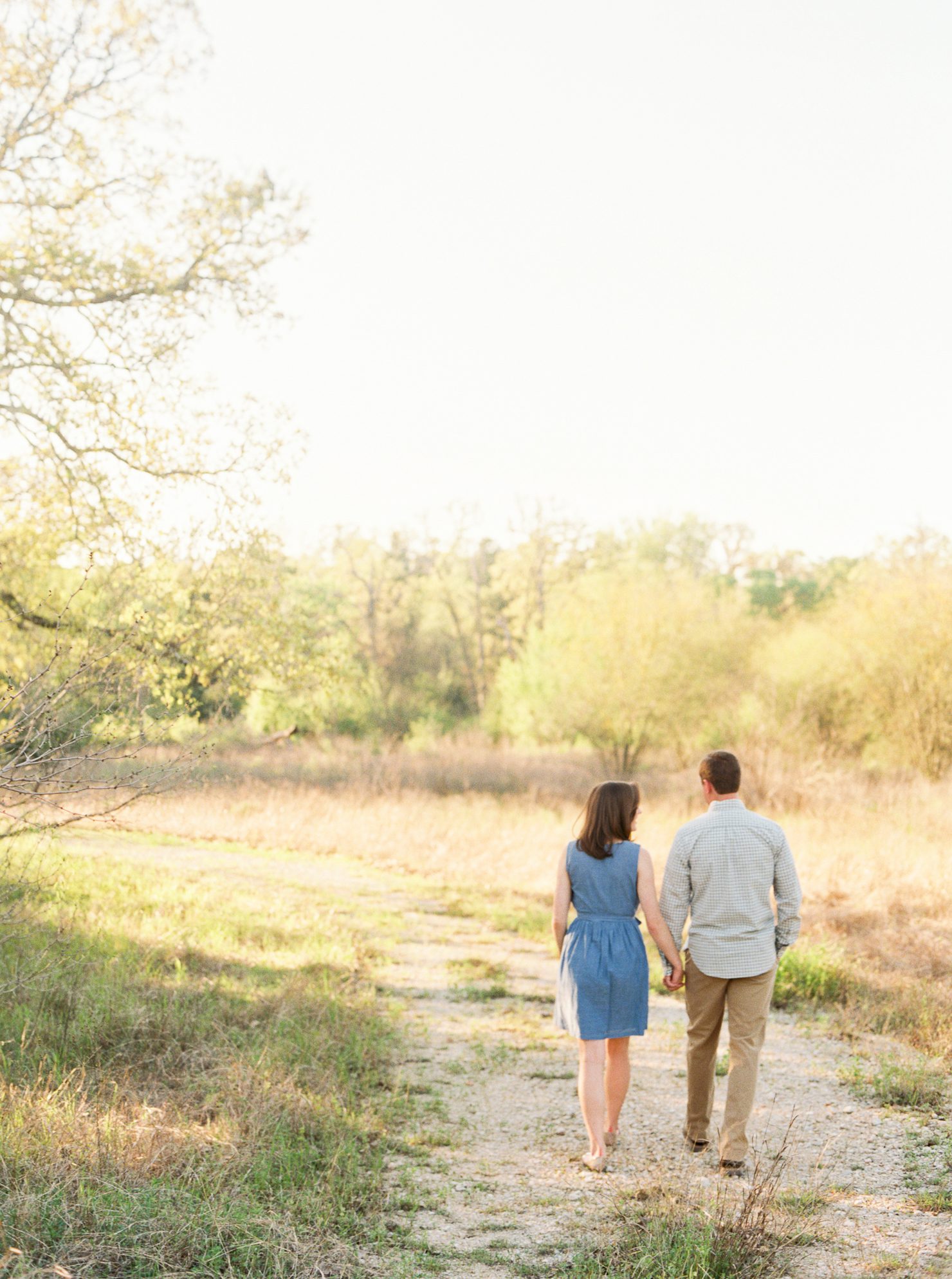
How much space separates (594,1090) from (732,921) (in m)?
1.13

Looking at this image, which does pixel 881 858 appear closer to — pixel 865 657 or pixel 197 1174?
pixel 197 1174

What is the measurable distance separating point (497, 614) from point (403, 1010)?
158 feet

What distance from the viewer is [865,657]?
1131 inches

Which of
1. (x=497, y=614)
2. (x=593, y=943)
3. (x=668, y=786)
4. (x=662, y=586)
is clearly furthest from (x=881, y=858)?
(x=497, y=614)

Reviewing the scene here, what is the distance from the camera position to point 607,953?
524cm

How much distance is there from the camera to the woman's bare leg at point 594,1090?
522cm

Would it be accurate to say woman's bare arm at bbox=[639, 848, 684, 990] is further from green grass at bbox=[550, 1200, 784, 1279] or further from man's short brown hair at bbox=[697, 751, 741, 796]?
green grass at bbox=[550, 1200, 784, 1279]

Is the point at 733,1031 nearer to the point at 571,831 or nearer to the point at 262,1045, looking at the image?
the point at 262,1045

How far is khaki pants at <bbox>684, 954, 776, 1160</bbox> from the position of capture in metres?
5.14

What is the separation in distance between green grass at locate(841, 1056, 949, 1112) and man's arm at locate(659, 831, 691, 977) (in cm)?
227

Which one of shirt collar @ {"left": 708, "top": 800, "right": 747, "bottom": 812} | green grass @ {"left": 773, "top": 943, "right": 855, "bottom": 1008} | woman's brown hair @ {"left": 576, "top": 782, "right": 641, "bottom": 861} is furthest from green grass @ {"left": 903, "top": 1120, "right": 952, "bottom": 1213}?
green grass @ {"left": 773, "top": 943, "right": 855, "bottom": 1008}

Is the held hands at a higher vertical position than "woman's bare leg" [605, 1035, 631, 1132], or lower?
higher

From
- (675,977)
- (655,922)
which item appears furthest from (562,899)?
(675,977)

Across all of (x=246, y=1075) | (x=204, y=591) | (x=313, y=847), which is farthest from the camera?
(x=313, y=847)
